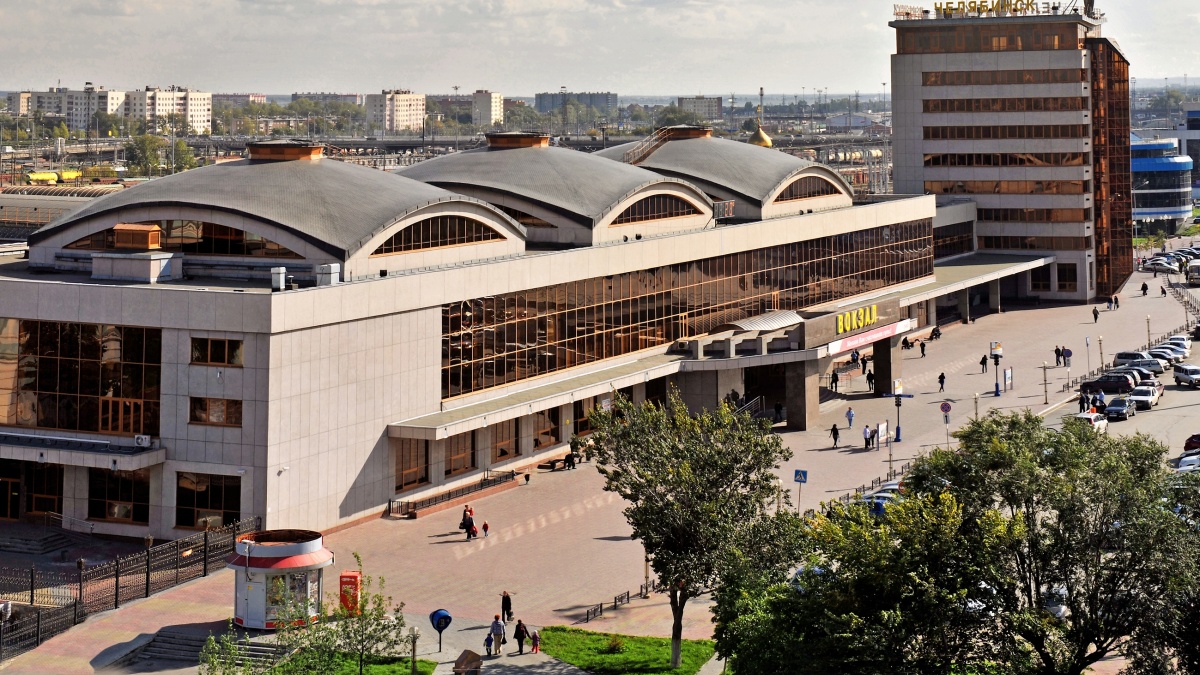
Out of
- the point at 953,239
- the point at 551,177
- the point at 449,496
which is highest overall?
the point at 551,177

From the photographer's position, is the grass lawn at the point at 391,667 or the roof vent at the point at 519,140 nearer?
the grass lawn at the point at 391,667

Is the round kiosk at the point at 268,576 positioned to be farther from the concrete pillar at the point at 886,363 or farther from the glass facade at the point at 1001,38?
the glass facade at the point at 1001,38

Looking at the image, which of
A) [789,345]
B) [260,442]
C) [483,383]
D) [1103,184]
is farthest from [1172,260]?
[260,442]

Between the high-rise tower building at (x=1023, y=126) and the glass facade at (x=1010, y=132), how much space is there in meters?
0.08

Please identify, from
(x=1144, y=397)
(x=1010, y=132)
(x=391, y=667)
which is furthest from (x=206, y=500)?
(x=1010, y=132)

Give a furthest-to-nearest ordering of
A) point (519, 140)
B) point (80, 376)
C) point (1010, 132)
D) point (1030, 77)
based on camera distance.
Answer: point (1010, 132) → point (1030, 77) → point (519, 140) → point (80, 376)

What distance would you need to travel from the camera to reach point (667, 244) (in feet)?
250

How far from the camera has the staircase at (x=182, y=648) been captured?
138ft

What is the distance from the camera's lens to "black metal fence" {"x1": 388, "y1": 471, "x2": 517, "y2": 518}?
57.7m

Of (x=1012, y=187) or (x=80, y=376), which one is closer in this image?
(x=80, y=376)

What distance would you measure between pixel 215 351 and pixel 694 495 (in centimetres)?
1988

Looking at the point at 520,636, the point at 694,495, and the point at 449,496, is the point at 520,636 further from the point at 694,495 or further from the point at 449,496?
the point at 449,496

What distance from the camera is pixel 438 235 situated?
64062 millimetres

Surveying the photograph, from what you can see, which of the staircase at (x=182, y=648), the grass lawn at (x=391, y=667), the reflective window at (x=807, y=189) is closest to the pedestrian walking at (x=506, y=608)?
the grass lawn at (x=391, y=667)
